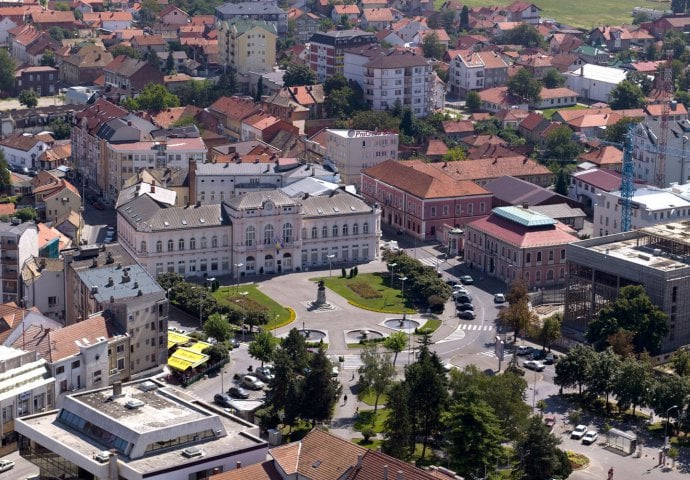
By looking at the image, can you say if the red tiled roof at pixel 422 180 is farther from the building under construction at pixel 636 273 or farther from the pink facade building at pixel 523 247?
the building under construction at pixel 636 273

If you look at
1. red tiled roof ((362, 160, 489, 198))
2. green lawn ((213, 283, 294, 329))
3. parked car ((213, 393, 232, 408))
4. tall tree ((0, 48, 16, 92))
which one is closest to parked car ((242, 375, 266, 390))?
parked car ((213, 393, 232, 408))

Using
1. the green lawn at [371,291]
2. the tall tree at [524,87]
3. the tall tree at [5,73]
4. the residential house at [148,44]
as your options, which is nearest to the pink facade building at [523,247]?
the green lawn at [371,291]

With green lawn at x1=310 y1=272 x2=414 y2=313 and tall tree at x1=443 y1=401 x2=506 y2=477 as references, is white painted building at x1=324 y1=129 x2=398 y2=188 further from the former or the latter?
tall tree at x1=443 y1=401 x2=506 y2=477

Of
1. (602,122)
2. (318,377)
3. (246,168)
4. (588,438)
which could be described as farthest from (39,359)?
(602,122)

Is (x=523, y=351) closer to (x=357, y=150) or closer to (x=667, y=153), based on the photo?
(x=667, y=153)

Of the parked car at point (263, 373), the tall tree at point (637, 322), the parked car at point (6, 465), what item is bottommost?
the parked car at point (6, 465)

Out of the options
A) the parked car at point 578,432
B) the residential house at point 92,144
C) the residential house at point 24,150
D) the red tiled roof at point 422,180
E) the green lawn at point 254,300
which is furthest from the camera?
the residential house at point 24,150

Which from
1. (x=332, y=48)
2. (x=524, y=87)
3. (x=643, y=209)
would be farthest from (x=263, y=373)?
(x=524, y=87)
